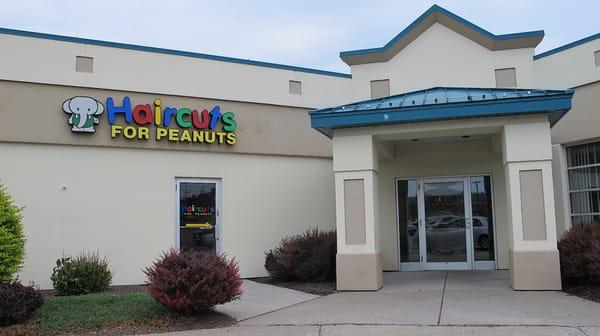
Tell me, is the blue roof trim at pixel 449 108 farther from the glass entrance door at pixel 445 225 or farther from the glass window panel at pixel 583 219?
the glass entrance door at pixel 445 225

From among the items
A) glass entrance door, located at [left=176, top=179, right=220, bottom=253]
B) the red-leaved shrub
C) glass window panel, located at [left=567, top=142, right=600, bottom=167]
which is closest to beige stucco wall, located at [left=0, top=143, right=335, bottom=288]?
glass entrance door, located at [left=176, top=179, right=220, bottom=253]

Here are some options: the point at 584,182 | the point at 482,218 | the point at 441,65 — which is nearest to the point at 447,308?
the point at 482,218

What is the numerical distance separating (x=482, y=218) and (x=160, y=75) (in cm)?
913

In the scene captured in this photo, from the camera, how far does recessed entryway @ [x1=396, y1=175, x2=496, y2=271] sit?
14672 millimetres

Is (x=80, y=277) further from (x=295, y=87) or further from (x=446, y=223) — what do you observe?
(x=446, y=223)

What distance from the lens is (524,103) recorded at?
1077 cm

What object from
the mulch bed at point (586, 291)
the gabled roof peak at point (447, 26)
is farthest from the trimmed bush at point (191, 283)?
the gabled roof peak at point (447, 26)

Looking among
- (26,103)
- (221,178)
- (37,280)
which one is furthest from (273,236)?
(26,103)

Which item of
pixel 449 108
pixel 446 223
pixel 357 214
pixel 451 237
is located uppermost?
pixel 449 108

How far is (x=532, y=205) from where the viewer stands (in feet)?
35.9

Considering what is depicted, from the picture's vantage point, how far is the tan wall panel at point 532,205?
10859mm

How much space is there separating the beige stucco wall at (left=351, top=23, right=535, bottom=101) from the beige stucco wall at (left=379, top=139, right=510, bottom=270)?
5.79 ft

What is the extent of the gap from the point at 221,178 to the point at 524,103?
7571 millimetres

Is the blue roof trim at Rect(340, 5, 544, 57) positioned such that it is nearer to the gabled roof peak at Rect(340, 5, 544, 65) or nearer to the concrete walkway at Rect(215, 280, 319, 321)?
the gabled roof peak at Rect(340, 5, 544, 65)
